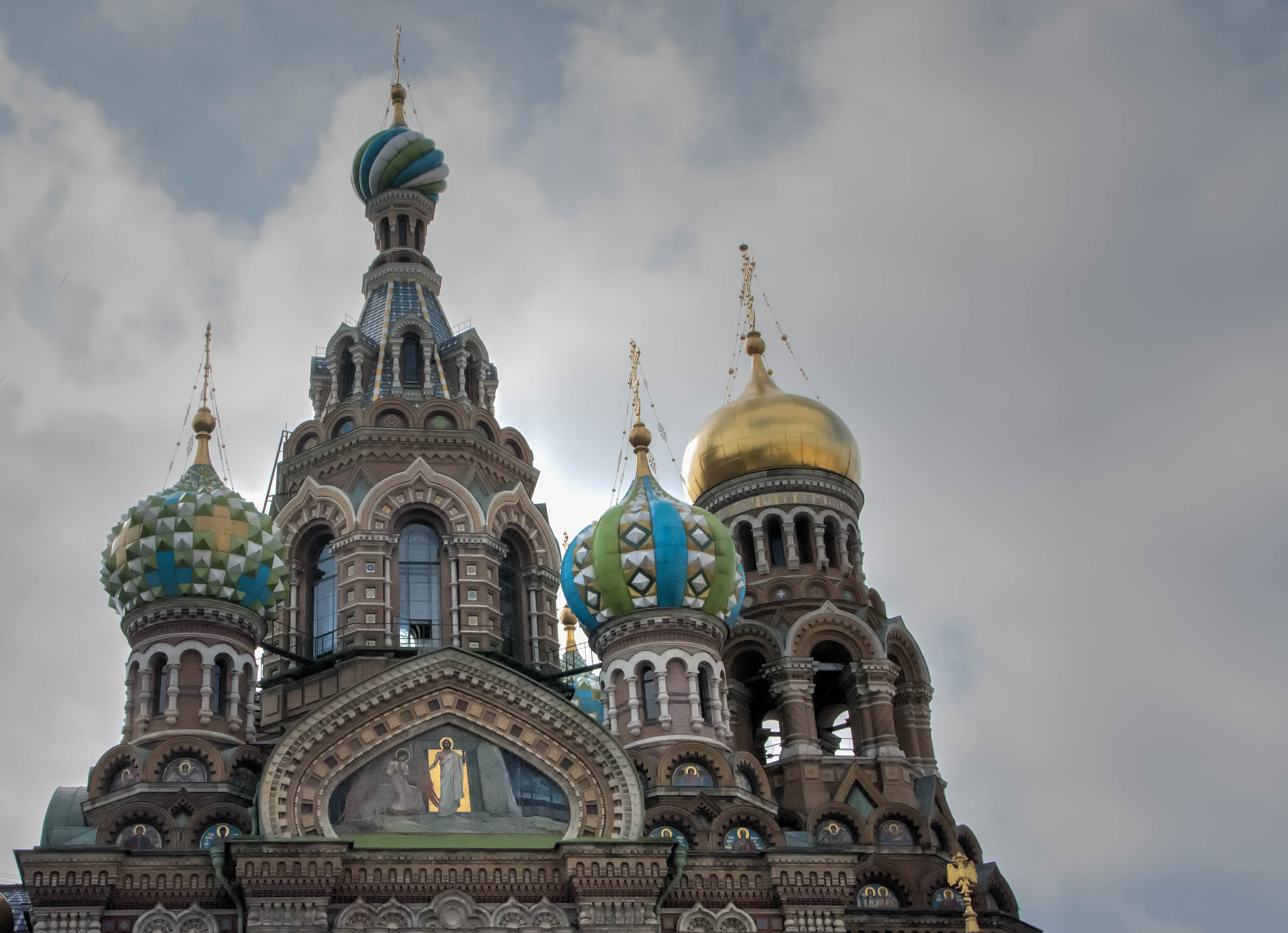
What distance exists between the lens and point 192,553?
888 inches

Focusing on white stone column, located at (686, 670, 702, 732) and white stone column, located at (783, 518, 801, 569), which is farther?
white stone column, located at (783, 518, 801, 569)

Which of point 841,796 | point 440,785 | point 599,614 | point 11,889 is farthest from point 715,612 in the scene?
point 11,889

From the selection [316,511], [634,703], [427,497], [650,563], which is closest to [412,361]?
[427,497]

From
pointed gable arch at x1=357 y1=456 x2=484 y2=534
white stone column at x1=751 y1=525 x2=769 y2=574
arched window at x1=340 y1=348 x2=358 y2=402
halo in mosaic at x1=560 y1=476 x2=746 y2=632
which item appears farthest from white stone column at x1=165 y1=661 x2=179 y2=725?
white stone column at x1=751 y1=525 x2=769 y2=574

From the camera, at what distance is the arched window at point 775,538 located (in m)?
28.7

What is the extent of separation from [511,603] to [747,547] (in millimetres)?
4476

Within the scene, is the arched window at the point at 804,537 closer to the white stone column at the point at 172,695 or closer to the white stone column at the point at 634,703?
the white stone column at the point at 634,703

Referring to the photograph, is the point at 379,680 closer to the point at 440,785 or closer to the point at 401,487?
the point at 440,785

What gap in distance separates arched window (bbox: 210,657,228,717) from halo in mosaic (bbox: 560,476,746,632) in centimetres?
483

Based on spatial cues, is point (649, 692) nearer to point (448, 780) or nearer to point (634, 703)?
point (634, 703)

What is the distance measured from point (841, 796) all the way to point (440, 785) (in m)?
6.70

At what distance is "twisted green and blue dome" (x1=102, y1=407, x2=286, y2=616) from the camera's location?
22.6 m

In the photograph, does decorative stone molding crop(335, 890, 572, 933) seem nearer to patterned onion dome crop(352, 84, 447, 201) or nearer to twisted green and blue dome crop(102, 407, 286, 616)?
twisted green and blue dome crop(102, 407, 286, 616)

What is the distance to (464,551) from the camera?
25578mm
